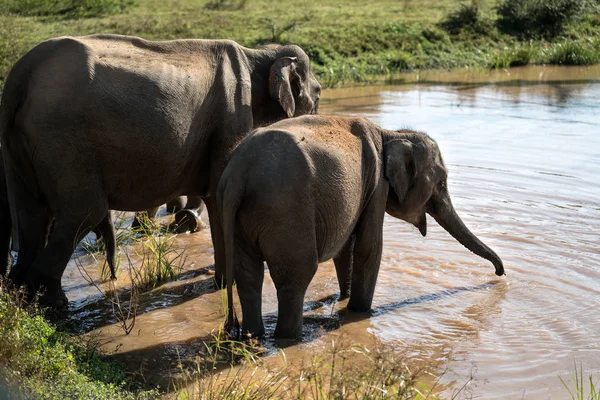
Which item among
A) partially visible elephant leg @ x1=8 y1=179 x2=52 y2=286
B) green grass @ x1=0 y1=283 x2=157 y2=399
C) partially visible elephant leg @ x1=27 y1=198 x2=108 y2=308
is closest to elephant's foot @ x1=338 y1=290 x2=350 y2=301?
partially visible elephant leg @ x1=27 y1=198 x2=108 y2=308

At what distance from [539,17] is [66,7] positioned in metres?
12.5

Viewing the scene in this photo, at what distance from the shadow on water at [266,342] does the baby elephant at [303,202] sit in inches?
6.0

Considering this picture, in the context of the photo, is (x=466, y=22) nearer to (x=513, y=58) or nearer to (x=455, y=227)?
(x=513, y=58)

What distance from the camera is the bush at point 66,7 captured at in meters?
20.9

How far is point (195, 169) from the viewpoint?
264 inches

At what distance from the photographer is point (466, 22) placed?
76.0 feet

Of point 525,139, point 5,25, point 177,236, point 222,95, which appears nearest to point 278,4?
point 5,25

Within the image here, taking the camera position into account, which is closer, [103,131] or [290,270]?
[290,270]

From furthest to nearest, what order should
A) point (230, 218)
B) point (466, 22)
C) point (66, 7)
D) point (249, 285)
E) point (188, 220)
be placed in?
point (466, 22) → point (66, 7) → point (188, 220) → point (249, 285) → point (230, 218)

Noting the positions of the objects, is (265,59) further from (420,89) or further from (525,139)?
(420,89)

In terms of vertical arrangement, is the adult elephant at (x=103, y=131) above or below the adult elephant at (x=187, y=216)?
above

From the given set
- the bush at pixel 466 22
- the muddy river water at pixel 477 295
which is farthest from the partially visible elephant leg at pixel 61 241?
the bush at pixel 466 22

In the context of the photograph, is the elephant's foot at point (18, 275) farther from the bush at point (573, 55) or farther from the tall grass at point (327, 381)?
the bush at point (573, 55)

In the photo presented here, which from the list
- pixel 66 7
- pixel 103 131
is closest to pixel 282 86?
pixel 103 131
